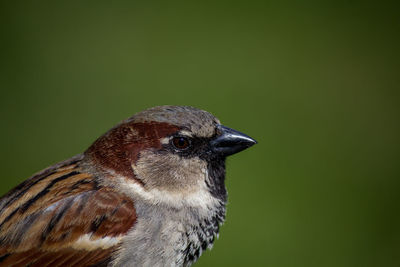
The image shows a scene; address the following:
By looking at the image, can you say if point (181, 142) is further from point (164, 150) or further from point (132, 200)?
point (132, 200)

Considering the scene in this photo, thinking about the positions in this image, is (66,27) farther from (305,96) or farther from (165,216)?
(165,216)

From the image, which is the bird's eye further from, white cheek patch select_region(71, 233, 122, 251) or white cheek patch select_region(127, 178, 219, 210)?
white cheek patch select_region(71, 233, 122, 251)

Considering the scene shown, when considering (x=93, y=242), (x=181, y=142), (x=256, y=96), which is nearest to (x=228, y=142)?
(x=181, y=142)

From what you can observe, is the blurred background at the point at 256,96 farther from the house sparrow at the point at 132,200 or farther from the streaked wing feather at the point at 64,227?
the streaked wing feather at the point at 64,227

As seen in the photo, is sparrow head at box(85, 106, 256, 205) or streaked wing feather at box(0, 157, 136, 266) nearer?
streaked wing feather at box(0, 157, 136, 266)

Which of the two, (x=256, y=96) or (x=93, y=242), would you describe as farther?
(x=256, y=96)

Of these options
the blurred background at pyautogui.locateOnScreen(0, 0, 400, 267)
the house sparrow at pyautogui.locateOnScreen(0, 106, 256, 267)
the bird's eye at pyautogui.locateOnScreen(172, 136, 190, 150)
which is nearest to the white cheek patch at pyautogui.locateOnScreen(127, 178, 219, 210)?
the house sparrow at pyautogui.locateOnScreen(0, 106, 256, 267)

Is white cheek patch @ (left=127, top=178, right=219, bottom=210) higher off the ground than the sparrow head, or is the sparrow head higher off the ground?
the sparrow head
